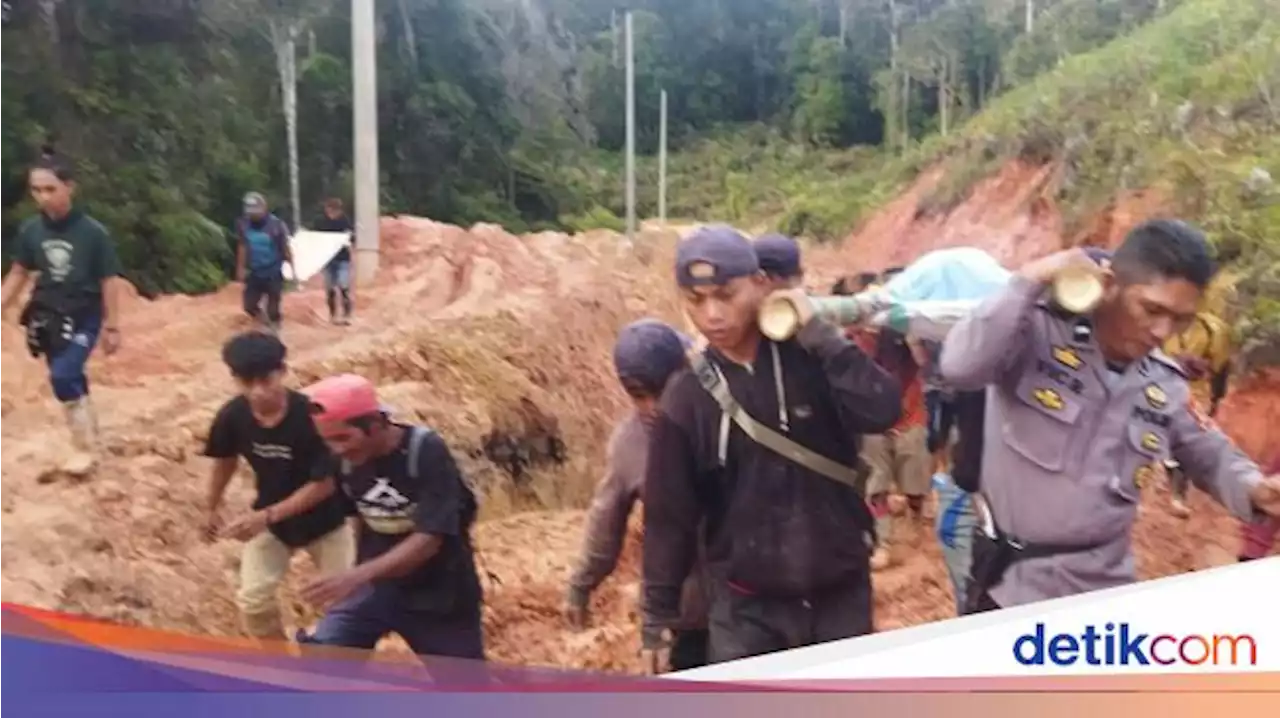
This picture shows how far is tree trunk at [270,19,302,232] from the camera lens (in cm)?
202

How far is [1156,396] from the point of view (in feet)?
6.48

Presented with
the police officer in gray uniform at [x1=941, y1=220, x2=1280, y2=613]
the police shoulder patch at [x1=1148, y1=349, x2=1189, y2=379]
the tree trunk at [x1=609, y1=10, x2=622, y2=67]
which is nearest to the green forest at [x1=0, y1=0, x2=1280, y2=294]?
the tree trunk at [x1=609, y1=10, x2=622, y2=67]

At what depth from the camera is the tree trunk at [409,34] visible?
2.03 metres

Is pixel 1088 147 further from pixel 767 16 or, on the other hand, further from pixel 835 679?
pixel 835 679

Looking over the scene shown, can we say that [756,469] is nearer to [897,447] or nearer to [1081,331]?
[897,447]

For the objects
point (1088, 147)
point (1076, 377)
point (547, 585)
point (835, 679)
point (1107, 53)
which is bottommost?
point (835, 679)

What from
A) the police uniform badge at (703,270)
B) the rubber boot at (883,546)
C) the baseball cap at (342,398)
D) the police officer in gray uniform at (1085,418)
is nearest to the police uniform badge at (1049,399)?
the police officer in gray uniform at (1085,418)

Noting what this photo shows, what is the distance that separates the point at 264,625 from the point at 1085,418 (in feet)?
4.20

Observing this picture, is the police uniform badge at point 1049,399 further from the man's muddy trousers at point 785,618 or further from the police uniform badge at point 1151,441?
the man's muddy trousers at point 785,618

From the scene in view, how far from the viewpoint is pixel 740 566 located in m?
2.03

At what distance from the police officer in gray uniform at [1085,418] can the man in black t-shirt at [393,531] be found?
78 cm

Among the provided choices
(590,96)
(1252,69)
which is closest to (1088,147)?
(1252,69)

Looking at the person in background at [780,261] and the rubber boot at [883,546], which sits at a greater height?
the person in background at [780,261]

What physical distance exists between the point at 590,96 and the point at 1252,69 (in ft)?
3.28
